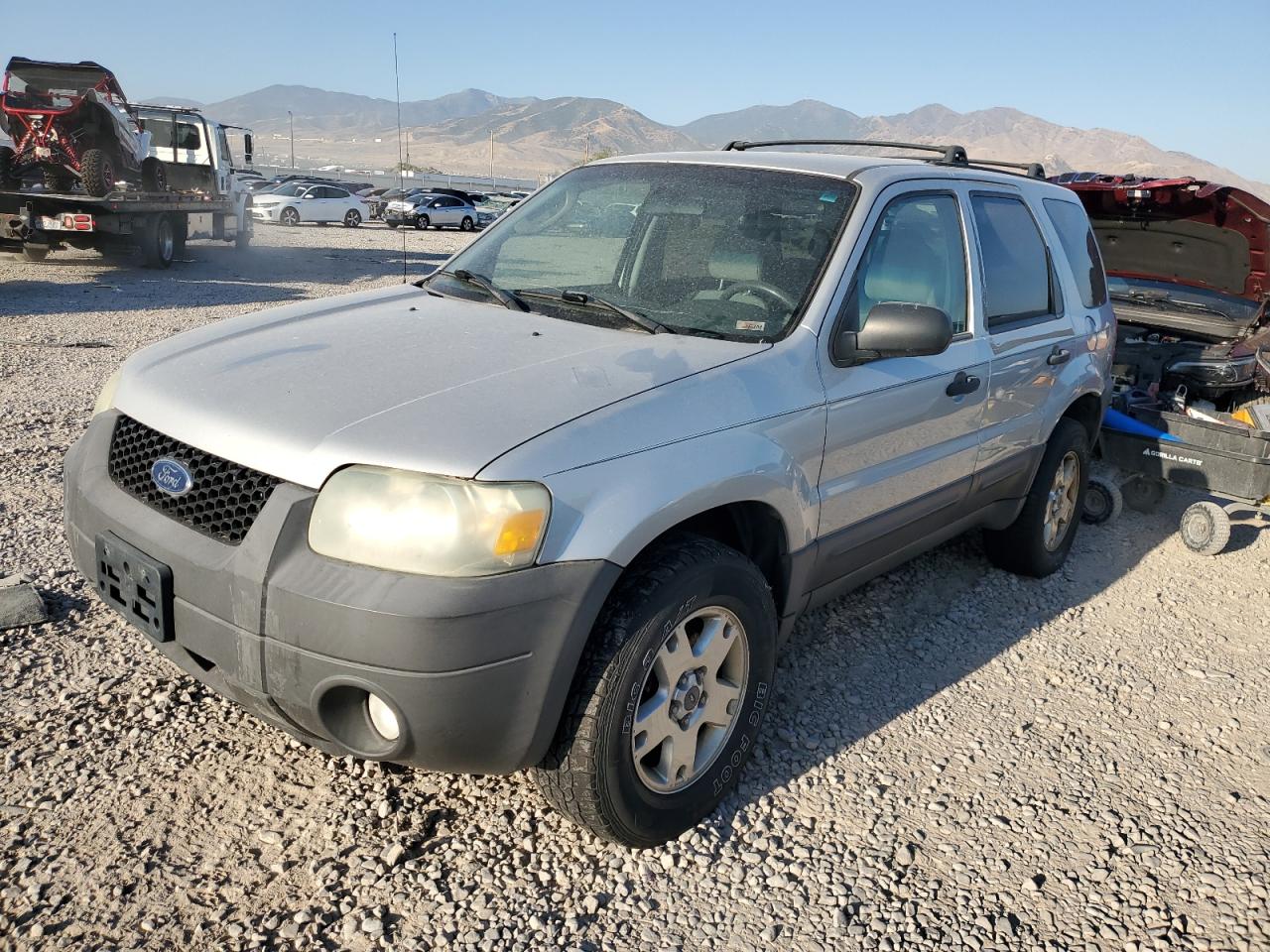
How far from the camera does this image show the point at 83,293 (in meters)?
13.6

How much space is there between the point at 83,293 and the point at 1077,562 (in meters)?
13.0

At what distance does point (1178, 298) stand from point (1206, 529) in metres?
2.44

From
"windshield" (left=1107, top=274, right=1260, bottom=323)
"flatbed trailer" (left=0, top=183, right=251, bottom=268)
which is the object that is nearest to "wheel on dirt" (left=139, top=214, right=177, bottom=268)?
"flatbed trailer" (left=0, top=183, right=251, bottom=268)

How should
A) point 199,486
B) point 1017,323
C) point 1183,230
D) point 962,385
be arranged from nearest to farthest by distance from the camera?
point 199,486 < point 962,385 < point 1017,323 < point 1183,230

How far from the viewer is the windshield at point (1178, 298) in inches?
287

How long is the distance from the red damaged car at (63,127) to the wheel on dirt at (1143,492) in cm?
1507

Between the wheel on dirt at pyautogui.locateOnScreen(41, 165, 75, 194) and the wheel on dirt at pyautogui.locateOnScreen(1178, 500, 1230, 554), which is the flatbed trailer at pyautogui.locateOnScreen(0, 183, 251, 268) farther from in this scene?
the wheel on dirt at pyautogui.locateOnScreen(1178, 500, 1230, 554)

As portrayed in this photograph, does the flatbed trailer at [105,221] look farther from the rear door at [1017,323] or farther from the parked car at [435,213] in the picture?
the parked car at [435,213]

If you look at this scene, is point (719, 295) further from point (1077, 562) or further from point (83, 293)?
point (83, 293)

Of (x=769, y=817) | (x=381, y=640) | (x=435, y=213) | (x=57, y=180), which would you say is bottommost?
(x=769, y=817)

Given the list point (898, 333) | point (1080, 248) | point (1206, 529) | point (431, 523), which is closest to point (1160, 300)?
point (1206, 529)

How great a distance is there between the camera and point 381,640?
227cm

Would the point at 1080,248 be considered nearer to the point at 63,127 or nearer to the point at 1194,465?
the point at 1194,465

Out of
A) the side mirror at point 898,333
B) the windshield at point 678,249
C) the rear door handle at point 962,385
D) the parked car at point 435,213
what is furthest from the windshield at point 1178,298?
the parked car at point 435,213
